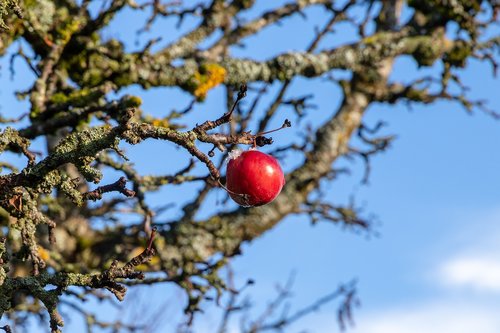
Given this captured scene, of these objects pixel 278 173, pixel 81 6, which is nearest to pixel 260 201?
pixel 278 173

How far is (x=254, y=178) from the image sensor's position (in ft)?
8.49

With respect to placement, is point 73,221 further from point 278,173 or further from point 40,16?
point 278,173

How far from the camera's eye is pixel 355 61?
577 cm

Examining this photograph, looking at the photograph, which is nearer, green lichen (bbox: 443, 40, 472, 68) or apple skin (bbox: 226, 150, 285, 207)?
apple skin (bbox: 226, 150, 285, 207)

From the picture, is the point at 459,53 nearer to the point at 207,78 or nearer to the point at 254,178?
the point at 207,78

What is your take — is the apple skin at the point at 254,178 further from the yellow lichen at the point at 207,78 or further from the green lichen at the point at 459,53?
the green lichen at the point at 459,53

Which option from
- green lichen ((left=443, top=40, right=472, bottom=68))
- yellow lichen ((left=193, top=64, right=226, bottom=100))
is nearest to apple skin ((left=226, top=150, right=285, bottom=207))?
yellow lichen ((left=193, top=64, right=226, bottom=100))

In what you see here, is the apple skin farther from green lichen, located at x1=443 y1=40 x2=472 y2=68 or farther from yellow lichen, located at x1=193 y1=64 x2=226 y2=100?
green lichen, located at x1=443 y1=40 x2=472 y2=68

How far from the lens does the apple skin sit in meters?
2.59

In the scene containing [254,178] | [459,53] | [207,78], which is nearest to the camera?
[254,178]

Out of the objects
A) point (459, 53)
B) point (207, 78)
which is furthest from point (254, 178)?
point (459, 53)

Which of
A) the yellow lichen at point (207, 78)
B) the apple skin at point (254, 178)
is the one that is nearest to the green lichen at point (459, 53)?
the yellow lichen at point (207, 78)

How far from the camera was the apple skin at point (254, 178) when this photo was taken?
8.50 feet

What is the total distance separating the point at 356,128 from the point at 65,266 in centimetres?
304
